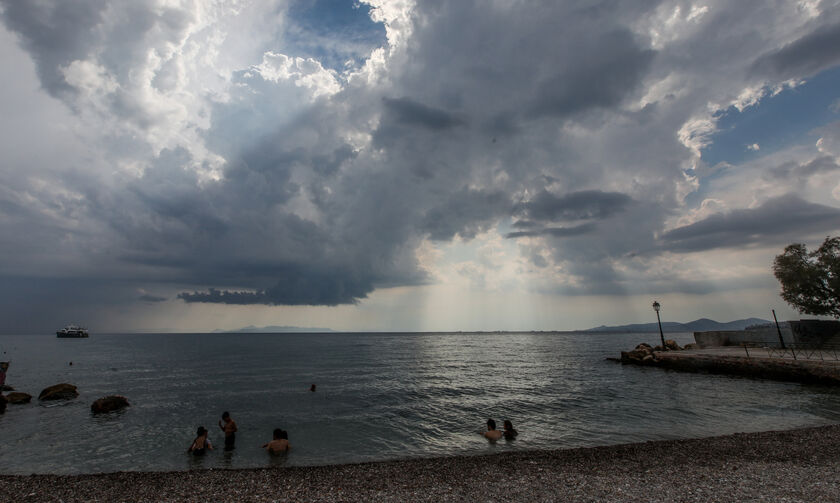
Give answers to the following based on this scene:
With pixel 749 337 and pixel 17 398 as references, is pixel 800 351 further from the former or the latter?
pixel 17 398

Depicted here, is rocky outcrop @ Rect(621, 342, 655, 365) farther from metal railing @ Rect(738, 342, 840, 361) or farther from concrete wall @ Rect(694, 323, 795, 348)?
concrete wall @ Rect(694, 323, 795, 348)

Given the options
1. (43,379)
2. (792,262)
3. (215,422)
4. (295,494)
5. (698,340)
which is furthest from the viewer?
(698,340)

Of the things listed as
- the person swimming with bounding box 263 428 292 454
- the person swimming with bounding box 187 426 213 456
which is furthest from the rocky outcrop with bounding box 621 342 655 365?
the person swimming with bounding box 187 426 213 456

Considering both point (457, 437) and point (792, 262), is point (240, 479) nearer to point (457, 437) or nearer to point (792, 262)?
point (457, 437)

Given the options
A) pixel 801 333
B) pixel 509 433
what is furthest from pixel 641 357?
pixel 509 433

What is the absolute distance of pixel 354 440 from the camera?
59.3ft

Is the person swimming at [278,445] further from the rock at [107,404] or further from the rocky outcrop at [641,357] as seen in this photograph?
the rocky outcrop at [641,357]

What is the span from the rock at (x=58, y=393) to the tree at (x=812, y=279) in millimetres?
87419

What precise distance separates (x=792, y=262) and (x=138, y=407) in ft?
267

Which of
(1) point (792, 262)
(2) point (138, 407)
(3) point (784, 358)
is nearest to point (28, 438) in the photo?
(2) point (138, 407)

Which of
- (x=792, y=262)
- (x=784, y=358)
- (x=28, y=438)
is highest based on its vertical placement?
(x=792, y=262)

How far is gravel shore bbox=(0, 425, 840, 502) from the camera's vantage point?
9.73 metres

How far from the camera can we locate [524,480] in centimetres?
1092

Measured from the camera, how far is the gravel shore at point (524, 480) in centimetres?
973
